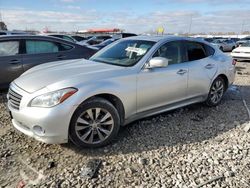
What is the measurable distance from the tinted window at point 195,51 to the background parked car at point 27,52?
3.20 m

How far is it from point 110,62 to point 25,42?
310 cm

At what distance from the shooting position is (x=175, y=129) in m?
4.52

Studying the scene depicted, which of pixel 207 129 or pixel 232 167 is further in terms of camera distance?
pixel 207 129

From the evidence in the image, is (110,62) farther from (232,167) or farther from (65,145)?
(232,167)

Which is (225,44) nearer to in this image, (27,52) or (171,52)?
(27,52)

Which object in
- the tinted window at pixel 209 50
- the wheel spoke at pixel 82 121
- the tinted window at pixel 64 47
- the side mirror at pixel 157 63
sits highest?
the tinted window at pixel 209 50

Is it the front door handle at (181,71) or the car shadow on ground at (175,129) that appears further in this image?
the front door handle at (181,71)

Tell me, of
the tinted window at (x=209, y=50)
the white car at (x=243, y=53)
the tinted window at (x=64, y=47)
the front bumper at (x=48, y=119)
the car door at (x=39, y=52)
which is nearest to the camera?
the front bumper at (x=48, y=119)

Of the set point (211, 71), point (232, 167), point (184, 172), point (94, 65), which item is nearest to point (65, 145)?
point (94, 65)

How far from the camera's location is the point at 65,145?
12.7 ft

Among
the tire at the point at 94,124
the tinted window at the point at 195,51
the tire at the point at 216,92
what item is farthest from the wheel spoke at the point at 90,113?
the tire at the point at 216,92

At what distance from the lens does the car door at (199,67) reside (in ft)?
16.3

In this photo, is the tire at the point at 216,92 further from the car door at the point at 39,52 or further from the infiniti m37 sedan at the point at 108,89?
the car door at the point at 39,52

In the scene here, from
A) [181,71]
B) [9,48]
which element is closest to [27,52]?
[9,48]
